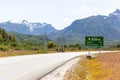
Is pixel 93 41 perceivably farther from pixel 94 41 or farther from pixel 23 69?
pixel 23 69

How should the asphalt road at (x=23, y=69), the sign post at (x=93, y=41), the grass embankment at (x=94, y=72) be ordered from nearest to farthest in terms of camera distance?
the asphalt road at (x=23, y=69) → the grass embankment at (x=94, y=72) → the sign post at (x=93, y=41)

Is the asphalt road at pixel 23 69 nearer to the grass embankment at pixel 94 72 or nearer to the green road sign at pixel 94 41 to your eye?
the grass embankment at pixel 94 72

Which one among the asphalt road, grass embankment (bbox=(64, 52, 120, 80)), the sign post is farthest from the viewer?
the sign post

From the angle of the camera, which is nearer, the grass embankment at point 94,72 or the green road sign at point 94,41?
the grass embankment at point 94,72

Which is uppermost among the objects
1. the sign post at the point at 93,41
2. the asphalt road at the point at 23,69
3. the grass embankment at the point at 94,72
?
the sign post at the point at 93,41

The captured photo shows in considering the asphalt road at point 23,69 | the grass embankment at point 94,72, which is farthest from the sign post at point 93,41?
the grass embankment at point 94,72

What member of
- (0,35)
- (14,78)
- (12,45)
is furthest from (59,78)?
(0,35)

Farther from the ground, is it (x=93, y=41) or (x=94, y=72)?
(x=93, y=41)

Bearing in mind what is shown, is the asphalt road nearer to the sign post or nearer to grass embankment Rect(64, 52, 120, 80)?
grass embankment Rect(64, 52, 120, 80)

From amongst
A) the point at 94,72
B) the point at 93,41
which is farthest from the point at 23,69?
the point at 93,41

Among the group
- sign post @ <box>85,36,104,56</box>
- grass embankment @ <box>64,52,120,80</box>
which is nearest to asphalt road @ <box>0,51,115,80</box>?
grass embankment @ <box>64,52,120,80</box>

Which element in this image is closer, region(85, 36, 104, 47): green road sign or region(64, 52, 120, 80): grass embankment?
region(64, 52, 120, 80): grass embankment

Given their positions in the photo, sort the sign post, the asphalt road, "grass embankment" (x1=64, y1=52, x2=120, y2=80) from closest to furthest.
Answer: the asphalt road < "grass embankment" (x1=64, y1=52, x2=120, y2=80) < the sign post

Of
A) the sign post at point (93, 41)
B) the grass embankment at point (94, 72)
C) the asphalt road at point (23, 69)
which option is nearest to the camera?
the asphalt road at point (23, 69)
